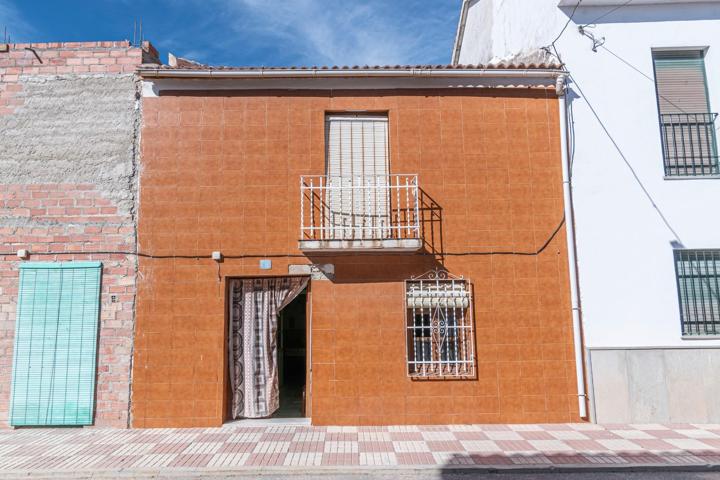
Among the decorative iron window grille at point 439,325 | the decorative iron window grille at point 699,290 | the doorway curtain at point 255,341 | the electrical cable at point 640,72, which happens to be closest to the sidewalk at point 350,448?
the doorway curtain at point 255,341

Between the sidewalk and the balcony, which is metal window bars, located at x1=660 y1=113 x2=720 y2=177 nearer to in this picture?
the sidewalk

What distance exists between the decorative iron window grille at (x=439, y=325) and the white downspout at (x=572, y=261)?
5.31 ft

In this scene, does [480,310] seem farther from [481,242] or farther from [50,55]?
[50,55]

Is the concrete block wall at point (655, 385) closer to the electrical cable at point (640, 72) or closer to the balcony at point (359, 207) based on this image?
the balcony at point (359, 207)

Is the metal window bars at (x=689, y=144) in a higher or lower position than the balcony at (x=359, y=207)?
higher

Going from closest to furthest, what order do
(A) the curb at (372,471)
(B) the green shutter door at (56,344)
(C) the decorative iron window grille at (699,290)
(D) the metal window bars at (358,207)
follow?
(A) the curb at (372,471), (B) the green shutter door at (56,344), (C) the decorative iron window grille at (699,290), (D) the metal window bars at (358,207)

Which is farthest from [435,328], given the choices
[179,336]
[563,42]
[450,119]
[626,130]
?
[563,42]

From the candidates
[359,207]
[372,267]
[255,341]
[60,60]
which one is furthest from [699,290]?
[60,60]

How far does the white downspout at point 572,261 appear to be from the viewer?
7.40 m

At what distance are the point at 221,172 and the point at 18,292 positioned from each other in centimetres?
369

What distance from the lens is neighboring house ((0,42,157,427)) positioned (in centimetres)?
739

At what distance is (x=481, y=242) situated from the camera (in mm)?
7742

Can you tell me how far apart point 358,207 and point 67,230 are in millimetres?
4656

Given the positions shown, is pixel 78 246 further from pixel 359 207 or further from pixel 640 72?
pixel 640 72
